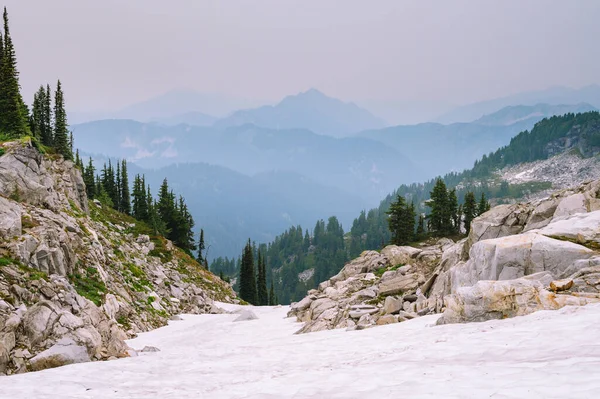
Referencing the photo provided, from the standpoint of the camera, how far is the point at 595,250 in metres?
16.2

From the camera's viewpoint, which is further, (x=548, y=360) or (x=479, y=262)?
(x=479, y=262)

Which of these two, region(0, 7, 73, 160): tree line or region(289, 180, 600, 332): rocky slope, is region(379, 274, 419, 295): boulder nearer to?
region(289, 180, 600, 332): rocky slope

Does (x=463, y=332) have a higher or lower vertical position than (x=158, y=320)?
higher

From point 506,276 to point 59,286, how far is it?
900 inches

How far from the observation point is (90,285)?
25.3 metres

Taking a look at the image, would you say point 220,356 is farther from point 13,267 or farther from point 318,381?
point 13,267

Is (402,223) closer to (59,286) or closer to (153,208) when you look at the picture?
(153,208)

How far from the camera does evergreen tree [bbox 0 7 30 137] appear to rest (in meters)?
43.0

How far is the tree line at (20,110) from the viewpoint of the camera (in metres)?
43.6

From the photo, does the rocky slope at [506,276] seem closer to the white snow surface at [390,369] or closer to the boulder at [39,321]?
the white snow surface at [390,369]

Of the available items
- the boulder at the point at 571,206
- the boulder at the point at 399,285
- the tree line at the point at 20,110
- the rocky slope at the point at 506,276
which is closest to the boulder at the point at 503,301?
the rocky slope at the point at 506,276

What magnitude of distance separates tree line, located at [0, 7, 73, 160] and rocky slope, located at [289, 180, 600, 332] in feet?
127

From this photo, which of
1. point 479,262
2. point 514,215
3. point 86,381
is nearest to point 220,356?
point 86,381

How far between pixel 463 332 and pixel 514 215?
664 inches
